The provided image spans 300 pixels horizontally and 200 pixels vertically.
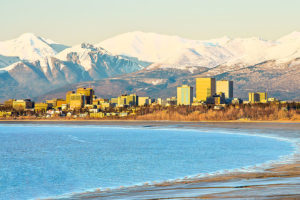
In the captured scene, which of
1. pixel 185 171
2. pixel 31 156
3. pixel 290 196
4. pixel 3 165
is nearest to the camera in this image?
pixel 290 196

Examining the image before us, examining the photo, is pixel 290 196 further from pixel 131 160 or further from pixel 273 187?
pixel 131 160

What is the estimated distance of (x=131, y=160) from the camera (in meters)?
98.9

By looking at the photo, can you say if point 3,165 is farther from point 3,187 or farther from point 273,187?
point 273,187

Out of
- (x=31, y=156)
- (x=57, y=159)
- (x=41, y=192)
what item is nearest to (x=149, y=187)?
(x=41, y=192)

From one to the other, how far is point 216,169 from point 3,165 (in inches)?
1452

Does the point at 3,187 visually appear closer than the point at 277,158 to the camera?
Yes

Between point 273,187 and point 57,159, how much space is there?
58.1 metres

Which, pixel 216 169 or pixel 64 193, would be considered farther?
pixel 216 169

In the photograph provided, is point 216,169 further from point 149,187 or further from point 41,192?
point 41,192

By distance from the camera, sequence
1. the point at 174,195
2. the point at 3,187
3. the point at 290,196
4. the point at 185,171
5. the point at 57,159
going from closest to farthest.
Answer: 1. the point at 290,196
2. the point at 174,195
3. the point at 3,187
4. the point at 185,171
5. the point at 57,159

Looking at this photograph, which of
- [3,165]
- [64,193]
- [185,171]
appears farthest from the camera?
[3,165]

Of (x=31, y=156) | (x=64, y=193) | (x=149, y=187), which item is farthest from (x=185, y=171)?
(x=31, y=156)

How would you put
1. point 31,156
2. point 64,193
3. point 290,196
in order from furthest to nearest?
point 31,156 < point 64,193 < point 290,196

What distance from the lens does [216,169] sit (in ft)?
259
